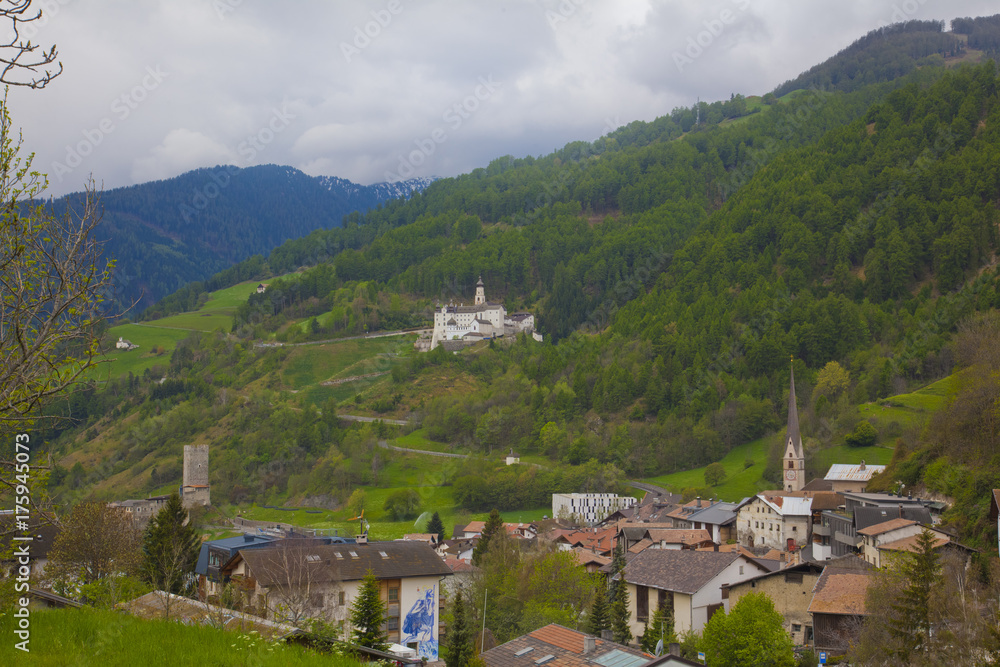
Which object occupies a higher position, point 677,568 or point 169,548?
point 169,548

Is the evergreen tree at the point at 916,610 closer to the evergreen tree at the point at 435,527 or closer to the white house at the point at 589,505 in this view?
the evergreen tree at the point at 435,527

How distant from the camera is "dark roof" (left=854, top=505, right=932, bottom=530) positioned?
38.8 meters

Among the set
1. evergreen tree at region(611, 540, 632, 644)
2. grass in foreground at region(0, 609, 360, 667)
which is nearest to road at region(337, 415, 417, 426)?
evergreen tree at region(611, 540, 632, 644)

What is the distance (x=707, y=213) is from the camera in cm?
18888

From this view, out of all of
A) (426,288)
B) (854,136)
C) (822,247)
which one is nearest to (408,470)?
(822,247)

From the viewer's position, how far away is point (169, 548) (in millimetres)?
33406

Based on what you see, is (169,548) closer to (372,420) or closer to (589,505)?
(589,505)

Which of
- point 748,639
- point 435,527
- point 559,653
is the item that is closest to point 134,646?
point 559,653

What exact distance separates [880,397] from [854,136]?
2674 inches

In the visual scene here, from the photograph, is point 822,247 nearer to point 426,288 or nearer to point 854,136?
point 854,136

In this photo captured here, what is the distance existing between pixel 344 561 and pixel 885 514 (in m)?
25.0

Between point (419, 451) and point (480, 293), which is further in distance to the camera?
point (480, 293)

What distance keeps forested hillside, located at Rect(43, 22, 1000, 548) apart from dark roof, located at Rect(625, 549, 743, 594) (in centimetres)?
3154

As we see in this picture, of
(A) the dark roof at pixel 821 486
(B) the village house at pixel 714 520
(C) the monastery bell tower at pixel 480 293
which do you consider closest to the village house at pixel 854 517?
(B) the village house at pixel 714 520
